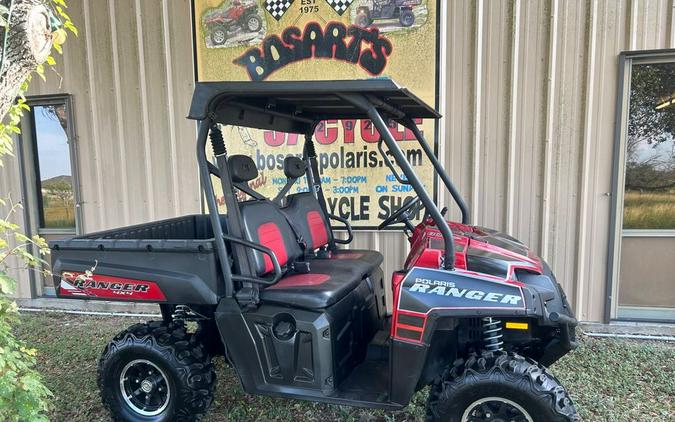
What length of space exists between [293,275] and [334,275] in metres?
0.28

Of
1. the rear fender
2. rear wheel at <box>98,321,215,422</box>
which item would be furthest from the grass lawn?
the rear fender

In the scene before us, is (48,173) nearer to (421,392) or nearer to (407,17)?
(407,17)

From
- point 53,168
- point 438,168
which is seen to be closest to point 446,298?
point 438,168

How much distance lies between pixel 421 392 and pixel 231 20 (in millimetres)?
4022

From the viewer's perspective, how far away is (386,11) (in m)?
4.29

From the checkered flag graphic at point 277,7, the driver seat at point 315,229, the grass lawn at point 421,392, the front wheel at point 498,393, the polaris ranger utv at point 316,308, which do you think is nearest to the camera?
the front wheel at point 498,393

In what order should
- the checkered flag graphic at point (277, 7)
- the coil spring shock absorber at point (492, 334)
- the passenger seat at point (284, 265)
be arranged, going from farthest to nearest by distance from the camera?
the checkered flag graphic at point (277, 7)
the passenger seat at point (284, 265)
the coil spring shock absorber at point (492, 334)

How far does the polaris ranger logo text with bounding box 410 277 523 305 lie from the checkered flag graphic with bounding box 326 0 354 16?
10.5ft

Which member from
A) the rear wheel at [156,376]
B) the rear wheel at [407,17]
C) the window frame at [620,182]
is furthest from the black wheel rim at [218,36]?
the window frame at [620,182]

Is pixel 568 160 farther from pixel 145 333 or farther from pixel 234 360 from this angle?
pixel 145 333

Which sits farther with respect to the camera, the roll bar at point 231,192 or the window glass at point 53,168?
the window glass at point 53,168

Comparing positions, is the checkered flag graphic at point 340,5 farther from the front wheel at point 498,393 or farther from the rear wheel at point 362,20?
the front wheel at point 498,393

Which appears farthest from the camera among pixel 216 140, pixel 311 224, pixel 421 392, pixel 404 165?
pixel 311 224

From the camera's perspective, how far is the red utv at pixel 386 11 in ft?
13.9
